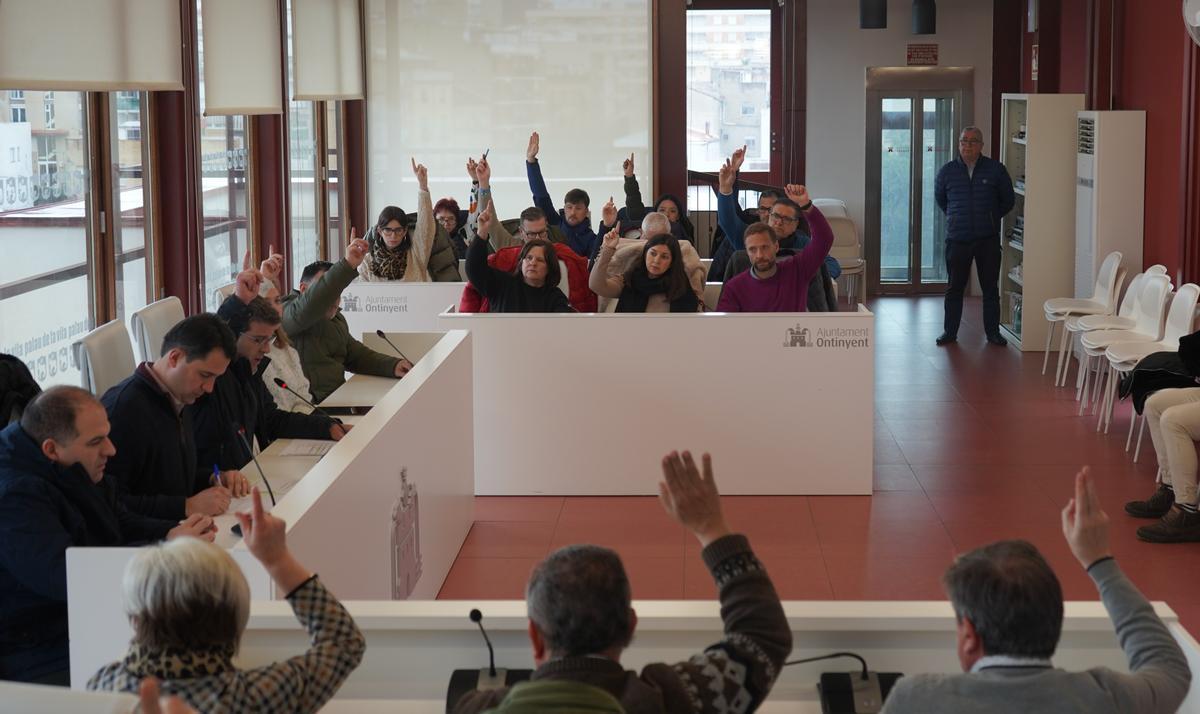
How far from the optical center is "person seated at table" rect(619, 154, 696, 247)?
10.3 m

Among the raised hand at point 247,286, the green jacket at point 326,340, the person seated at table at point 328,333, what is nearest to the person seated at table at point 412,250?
the person seated at table at point 328,333

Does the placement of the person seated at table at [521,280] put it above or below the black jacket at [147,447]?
above

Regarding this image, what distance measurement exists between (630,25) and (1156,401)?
6.54 m

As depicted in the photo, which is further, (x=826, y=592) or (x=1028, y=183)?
(x=1028, y=183)

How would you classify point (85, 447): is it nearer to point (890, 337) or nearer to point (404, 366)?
point (404, 366)

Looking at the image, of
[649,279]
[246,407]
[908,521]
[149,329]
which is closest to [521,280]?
Answer: [649,279]

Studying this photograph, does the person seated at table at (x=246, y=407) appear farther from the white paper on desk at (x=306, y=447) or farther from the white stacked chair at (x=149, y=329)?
the white stacked chair at (x=149, y=329)

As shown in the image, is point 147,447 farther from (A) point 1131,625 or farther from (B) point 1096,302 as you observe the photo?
(B) point 1096,302

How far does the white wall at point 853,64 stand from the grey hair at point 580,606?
536 inches

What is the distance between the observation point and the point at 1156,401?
6793 millimetres

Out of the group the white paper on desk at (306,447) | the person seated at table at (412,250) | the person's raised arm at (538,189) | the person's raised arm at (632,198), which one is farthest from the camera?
the person's raised arm at (632,198)

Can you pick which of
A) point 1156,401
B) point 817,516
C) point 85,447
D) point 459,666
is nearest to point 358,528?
point 85,447

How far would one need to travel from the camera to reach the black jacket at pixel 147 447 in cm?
424

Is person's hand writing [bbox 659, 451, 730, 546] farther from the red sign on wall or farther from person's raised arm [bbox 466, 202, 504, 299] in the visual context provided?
the red sign on wall
